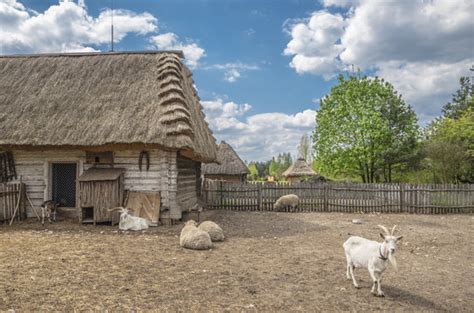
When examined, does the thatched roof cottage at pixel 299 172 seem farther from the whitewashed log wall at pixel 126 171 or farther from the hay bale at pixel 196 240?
the hay bale at pixel 196 240

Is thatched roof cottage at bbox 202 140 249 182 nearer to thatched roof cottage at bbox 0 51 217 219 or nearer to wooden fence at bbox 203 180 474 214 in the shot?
wooden fence at bbox 203 180 474 214

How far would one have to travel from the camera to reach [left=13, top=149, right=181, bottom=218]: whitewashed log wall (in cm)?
1202

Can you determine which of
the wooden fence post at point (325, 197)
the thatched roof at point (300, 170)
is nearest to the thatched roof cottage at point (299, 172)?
the thatched roof at point (300, 170)

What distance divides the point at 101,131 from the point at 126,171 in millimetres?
1572

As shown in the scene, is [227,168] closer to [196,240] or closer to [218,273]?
[196,240]

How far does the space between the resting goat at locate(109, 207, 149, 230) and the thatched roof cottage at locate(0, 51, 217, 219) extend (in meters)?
0.67

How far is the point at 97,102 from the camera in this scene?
1309 cm

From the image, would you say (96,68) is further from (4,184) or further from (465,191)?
(465,191)

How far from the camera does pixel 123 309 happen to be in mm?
4742

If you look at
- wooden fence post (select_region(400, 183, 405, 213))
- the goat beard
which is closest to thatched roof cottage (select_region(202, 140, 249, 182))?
wooden fence post (select_region(400, 183, 405, 213))

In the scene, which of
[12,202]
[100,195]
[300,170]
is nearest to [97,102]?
[100,195]

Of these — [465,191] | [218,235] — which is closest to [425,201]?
[465,191]

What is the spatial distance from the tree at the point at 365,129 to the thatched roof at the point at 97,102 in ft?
47.9

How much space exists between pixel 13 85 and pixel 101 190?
6594 mm
